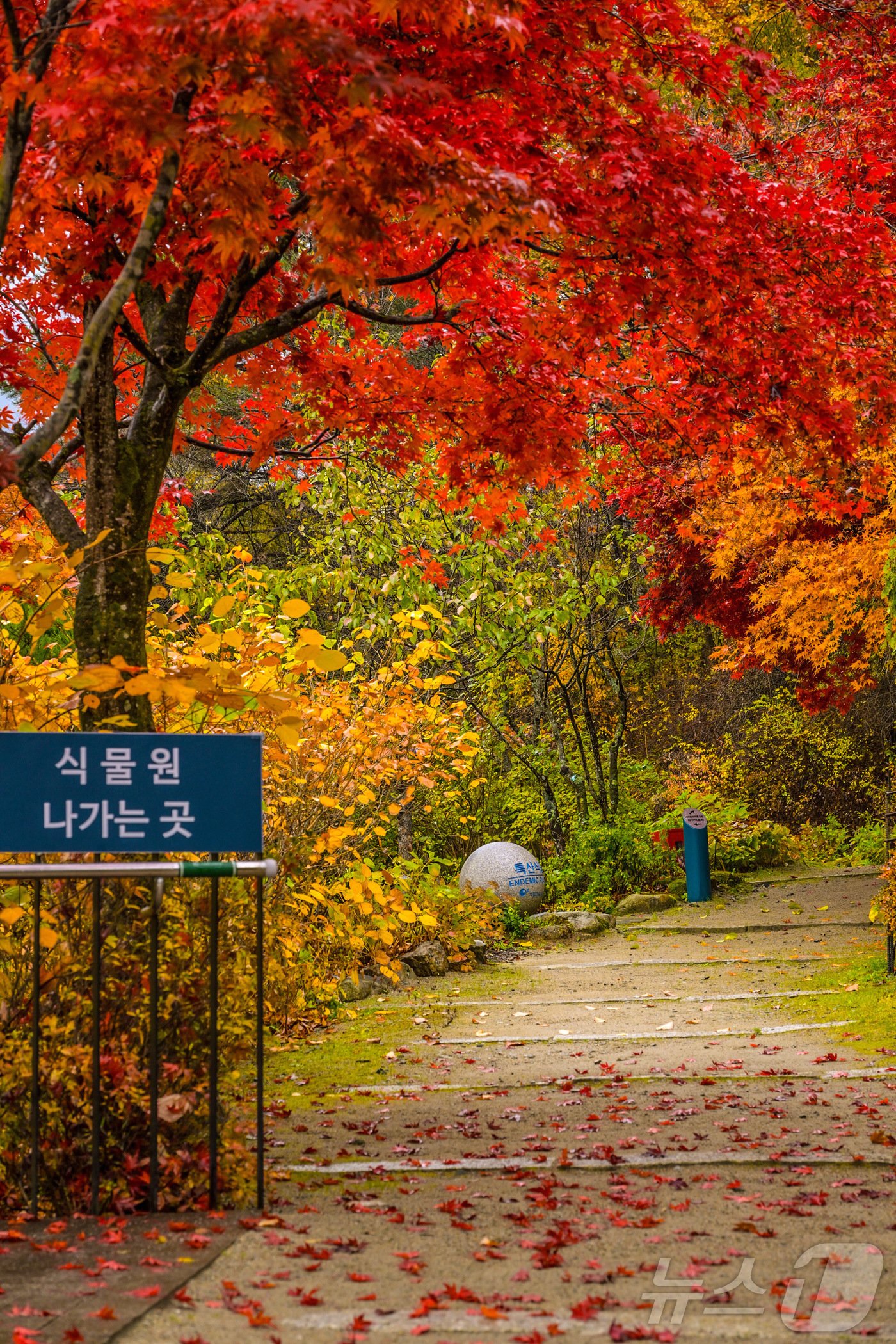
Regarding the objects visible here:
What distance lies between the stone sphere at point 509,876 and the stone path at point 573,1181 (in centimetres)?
391

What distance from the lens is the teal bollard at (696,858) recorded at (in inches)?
469

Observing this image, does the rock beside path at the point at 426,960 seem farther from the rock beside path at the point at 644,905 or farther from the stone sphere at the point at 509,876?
the rock beside path at the point at 644,905

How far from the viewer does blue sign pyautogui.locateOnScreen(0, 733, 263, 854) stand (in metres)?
3.11

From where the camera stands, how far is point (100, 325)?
3062 mm

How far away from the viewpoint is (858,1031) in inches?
241

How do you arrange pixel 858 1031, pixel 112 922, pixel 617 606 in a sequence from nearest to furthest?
1. pixel 112 922
2. pixel 858 1031
3. pixel 617 606

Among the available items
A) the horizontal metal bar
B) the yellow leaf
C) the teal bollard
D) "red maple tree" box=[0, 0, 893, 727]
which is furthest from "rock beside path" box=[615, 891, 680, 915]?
the horizontal metal bar

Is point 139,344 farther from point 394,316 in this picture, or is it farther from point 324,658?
point 324,658

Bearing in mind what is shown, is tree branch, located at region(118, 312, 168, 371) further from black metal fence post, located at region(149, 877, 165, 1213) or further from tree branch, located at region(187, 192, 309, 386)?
black metal fence post, located at region(149, 877, 165, 1213)

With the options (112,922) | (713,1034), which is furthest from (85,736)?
(713,1034)

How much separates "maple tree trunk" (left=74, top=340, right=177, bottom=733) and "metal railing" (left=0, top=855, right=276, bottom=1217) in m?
0.76

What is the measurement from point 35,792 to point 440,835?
11172mm

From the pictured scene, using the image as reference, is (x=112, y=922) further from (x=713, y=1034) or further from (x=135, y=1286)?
(x=713, y=1034)

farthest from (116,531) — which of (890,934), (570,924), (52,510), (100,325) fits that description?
(570,924)
